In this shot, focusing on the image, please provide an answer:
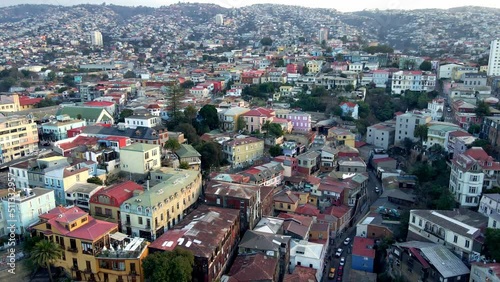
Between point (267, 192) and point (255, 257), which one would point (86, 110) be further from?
point (255, 257)

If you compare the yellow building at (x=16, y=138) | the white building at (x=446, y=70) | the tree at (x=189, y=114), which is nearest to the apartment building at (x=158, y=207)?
the tree at (x=189, y=114)

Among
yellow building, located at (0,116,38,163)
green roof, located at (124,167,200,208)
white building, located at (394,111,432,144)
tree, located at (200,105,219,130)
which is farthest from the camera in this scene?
tree, located at (200,105,219,130)

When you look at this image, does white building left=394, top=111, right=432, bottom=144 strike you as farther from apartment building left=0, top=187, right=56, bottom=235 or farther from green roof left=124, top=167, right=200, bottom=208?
apartment building left=0, top=187, right=56, bottom=235

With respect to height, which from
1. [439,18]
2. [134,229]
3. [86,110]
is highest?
[439,18]

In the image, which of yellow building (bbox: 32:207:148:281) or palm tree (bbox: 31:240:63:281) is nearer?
palm tree (bbox: 31:240:63:281)

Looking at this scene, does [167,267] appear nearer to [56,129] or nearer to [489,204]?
[489,204]

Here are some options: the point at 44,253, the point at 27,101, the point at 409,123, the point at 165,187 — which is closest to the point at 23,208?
the point at 44,253

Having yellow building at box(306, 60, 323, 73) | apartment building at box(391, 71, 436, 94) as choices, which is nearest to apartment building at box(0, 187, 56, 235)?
apartment building at box(391, 71, 436, 94)

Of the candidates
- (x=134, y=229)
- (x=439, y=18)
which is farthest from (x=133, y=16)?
(x=134, y=229)
